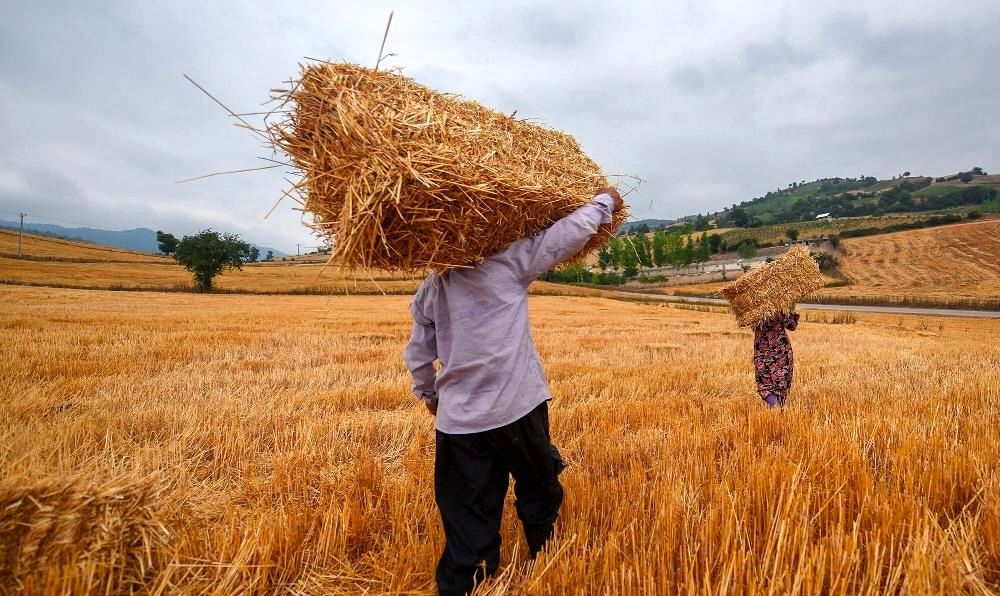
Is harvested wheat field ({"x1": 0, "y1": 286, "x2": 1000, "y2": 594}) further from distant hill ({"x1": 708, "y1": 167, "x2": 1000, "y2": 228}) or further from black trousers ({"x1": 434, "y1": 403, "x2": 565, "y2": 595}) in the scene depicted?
distant hill ({"x1": 708, "y1": 167, "x2": 1000, "y2": 228})

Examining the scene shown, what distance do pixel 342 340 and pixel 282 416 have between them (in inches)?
308

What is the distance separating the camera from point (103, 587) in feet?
5.60

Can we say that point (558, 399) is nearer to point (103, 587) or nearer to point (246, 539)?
point (246, 539)

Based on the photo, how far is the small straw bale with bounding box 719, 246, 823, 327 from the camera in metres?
6.52

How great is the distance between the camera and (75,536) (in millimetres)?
1654

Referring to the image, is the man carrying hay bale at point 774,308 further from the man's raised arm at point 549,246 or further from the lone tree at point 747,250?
the lone tree at point 747,250

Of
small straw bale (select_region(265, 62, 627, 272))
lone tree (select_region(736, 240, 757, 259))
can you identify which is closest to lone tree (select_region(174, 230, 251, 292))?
small straw bale (select_region(265, 62, 627, 272))

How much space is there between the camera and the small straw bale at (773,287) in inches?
257

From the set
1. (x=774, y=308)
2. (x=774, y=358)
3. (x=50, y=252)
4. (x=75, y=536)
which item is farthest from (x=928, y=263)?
(x=50, y=252)

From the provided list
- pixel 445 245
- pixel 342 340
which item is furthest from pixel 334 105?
pixel 342 340

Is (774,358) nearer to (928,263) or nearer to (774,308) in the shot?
(774,308)

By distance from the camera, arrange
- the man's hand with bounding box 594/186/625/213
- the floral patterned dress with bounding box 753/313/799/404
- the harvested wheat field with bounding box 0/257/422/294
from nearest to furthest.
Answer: the man's hand with bounding box 594/186/625/213 → the floral patterned dress with bounding box 753/313/799/404 → the harvested wheat field with bounding box 0/257/422/294

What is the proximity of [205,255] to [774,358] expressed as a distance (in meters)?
57.4

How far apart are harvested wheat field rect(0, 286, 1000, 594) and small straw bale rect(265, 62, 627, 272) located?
1.36 m
